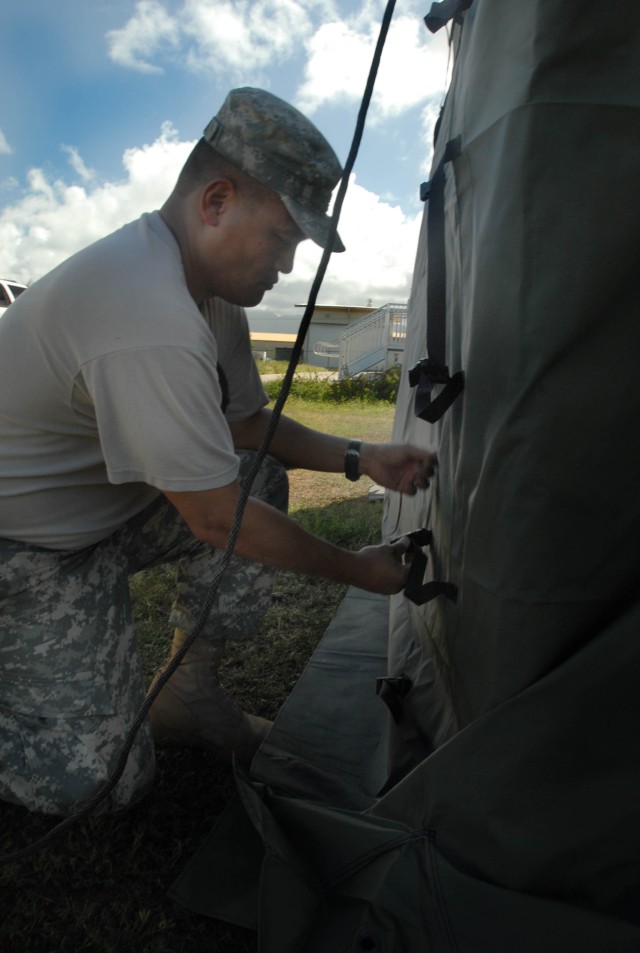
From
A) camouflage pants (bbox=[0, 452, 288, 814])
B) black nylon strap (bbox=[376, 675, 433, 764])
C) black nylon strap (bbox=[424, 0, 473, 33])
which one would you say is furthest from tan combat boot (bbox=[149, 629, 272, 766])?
black nylon strap (bbox=[424, 0, 473, 33])

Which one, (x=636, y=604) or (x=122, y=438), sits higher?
(x=122, y=438)

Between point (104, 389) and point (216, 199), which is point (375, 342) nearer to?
point (216, 199)

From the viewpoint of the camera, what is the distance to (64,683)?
1.40m

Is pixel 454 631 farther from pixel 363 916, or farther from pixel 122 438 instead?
pixel 122 438

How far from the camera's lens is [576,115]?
31.1 inches

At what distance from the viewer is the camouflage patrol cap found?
1.20 meters

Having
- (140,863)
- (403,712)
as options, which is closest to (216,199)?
(403,712)

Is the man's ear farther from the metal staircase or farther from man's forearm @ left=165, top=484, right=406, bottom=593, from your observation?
the metal staircase

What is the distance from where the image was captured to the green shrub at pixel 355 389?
399 inches

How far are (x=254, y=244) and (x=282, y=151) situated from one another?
0.16 metres

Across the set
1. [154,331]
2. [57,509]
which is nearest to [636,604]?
[154,331]

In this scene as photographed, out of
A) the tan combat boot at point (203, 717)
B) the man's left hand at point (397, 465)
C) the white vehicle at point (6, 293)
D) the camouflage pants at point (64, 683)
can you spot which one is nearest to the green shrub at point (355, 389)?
the white vehicle at point (6, 293)

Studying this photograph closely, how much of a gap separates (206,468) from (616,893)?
2.64ft

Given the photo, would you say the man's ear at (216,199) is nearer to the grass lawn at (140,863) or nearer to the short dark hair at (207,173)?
the short dark hair at (207,173)
